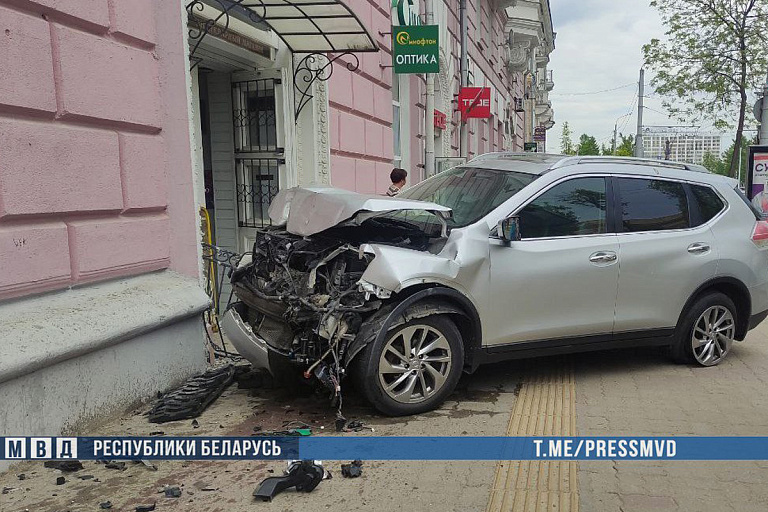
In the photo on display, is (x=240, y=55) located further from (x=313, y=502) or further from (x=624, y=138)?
(x=624, y=138)

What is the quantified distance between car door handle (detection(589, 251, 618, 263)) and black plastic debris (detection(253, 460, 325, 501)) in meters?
2.69

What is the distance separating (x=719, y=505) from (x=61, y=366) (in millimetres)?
3630

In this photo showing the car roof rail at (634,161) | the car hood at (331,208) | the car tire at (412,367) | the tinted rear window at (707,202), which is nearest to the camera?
the car tire at (412,367)

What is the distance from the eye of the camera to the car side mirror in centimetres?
466

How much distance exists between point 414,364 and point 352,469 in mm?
933

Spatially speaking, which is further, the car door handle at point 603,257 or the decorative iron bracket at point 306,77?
the decorative iron bracket at point 306,77

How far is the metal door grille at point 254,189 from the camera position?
8.08 meters

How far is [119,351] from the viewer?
14.1ft

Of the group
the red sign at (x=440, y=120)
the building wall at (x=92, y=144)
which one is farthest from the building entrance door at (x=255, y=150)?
the red sign at (x=440, y=120)

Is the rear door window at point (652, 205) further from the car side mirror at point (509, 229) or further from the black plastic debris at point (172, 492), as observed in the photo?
the black plastic debris at point (172, 492)

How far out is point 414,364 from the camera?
4297 mm

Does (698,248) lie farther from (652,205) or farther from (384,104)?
(384,104)

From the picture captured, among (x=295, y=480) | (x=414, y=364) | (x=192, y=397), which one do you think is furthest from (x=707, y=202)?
(x=192, y=397)

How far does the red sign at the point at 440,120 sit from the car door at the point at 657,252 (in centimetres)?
1040
